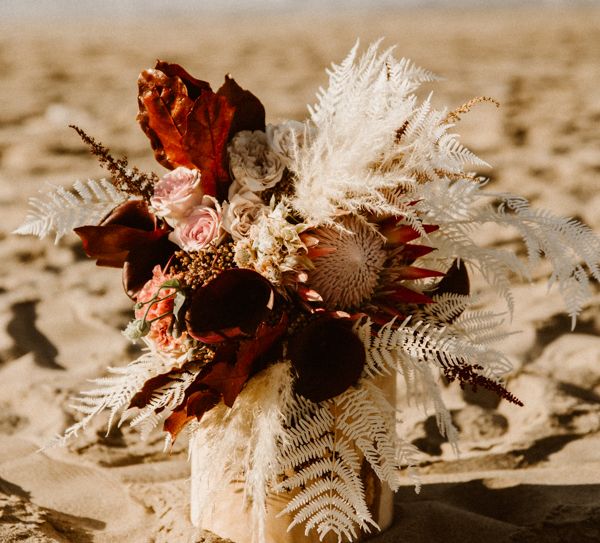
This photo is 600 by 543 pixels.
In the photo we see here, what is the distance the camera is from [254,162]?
63.7 inches

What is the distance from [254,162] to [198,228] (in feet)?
0.59

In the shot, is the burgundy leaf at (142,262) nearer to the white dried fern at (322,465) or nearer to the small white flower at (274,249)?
the small white flower at (274,249)

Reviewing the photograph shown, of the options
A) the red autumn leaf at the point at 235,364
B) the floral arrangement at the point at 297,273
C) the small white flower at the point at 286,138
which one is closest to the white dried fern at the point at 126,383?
the floral arrangement at the point at 297,273

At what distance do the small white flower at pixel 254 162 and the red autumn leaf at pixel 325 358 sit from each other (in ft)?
0.99

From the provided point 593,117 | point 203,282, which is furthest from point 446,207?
point 593,117

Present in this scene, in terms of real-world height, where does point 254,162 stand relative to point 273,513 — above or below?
above

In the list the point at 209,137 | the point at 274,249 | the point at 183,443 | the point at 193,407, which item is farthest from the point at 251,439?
the point at 183,443

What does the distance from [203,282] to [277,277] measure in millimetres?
147

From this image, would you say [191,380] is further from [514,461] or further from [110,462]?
[514,461]

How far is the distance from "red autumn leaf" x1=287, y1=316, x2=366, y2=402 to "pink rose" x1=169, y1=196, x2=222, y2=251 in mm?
267

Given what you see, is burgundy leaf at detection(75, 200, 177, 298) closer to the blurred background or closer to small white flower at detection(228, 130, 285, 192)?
small white flower at detection(228, 130, 285, 192)

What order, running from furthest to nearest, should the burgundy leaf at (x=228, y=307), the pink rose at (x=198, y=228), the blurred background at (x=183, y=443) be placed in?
the blurred background at (x=183, y=443)
the pink rose at (x=198, y=228)
the burgundy leaf at (x=228, y=307)

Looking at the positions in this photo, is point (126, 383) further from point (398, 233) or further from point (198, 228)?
point (398, 233)

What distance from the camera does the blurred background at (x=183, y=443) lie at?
1.93 meters
